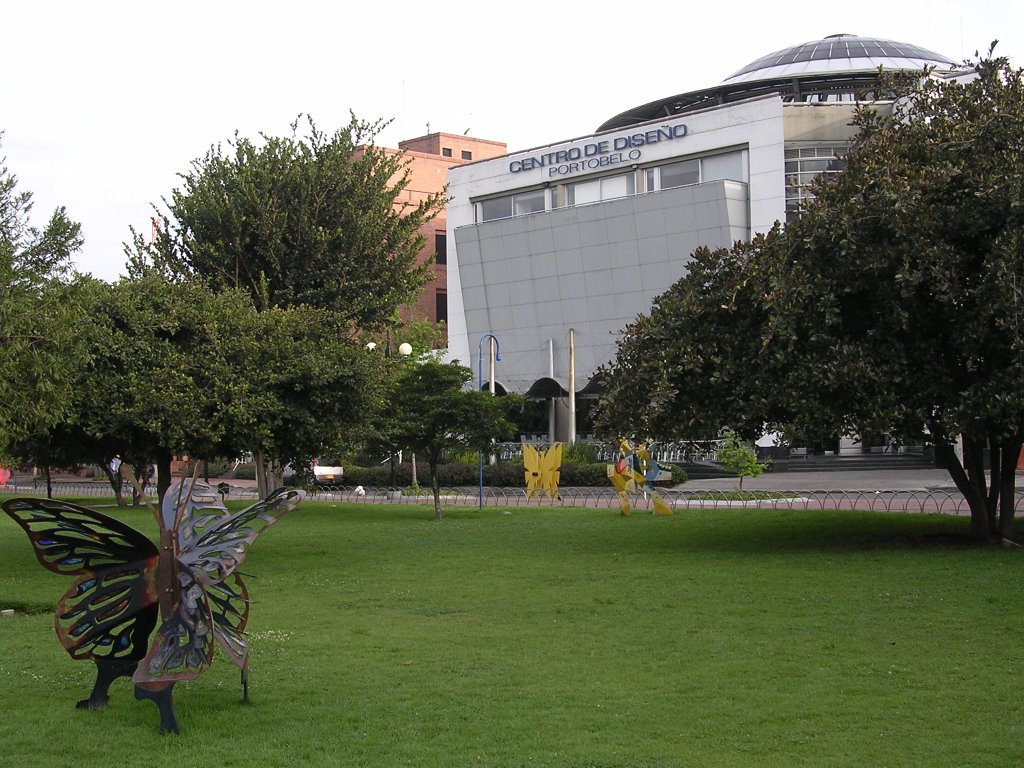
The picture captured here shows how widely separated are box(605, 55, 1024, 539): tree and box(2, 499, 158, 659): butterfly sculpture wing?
1057 cm

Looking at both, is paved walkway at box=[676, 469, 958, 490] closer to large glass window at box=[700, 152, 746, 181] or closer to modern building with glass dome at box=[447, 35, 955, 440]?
modern building with glass dome at box=[447, 35, 955, 440]

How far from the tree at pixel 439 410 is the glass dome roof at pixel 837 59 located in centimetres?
3091

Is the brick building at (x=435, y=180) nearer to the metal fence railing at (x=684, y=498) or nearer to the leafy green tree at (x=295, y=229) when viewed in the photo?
the metal fence railing at (x=684, y=498)

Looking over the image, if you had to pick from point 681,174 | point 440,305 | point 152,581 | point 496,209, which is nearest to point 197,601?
point 152,581

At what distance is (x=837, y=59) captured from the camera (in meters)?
54.7

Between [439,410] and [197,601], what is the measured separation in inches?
779

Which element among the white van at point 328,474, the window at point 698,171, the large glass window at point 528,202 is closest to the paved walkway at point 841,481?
the window at point 698,171

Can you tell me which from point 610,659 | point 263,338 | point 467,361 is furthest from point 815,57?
Answer: point 610,659

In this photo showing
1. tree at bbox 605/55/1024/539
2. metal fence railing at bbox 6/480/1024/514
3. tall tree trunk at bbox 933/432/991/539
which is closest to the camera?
tree at bbox 605/55/1024/539

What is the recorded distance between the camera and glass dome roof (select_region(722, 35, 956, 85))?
176 feet

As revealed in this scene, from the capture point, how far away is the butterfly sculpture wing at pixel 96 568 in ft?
26.8

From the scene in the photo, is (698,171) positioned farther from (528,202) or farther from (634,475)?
(634,475)

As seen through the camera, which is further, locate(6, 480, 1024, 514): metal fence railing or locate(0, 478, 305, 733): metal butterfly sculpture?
locate(6, 480, 1024, 514): metal fence railing

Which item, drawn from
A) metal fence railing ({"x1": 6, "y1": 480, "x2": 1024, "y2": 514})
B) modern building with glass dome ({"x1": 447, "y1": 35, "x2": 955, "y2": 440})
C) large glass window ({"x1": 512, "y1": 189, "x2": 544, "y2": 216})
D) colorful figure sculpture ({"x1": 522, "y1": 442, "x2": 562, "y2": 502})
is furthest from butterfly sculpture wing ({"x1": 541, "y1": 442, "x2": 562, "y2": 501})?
large glass window ({"x1": 512, "y1": 189, "x2": 544, "y2": 216})
